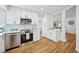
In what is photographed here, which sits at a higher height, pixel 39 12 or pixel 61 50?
pixel 39 12

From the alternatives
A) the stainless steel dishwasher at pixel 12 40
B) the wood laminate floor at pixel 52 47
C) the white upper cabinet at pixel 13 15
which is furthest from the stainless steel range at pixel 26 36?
the wood laminate floor at pixel 52 47

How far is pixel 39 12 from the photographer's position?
7.13 feet

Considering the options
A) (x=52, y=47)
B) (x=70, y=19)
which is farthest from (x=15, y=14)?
(x=70, y=19)

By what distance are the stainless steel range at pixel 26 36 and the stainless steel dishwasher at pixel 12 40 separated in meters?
0.16

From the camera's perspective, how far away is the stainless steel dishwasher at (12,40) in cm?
253

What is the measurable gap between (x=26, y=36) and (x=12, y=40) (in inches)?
20.3

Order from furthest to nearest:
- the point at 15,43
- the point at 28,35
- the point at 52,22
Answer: the point at 28,35 < the point at 15,43 < the point at 52,22

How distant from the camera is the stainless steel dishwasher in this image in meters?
2.53

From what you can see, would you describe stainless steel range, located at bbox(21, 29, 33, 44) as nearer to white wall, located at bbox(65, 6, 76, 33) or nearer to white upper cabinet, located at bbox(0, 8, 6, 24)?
white upper cabinet, located at bbox(0, 8, 6, 24)

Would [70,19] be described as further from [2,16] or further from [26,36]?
[2,16]

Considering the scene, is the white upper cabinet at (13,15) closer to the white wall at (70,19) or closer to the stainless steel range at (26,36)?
the stainless steel range at (26,36)
